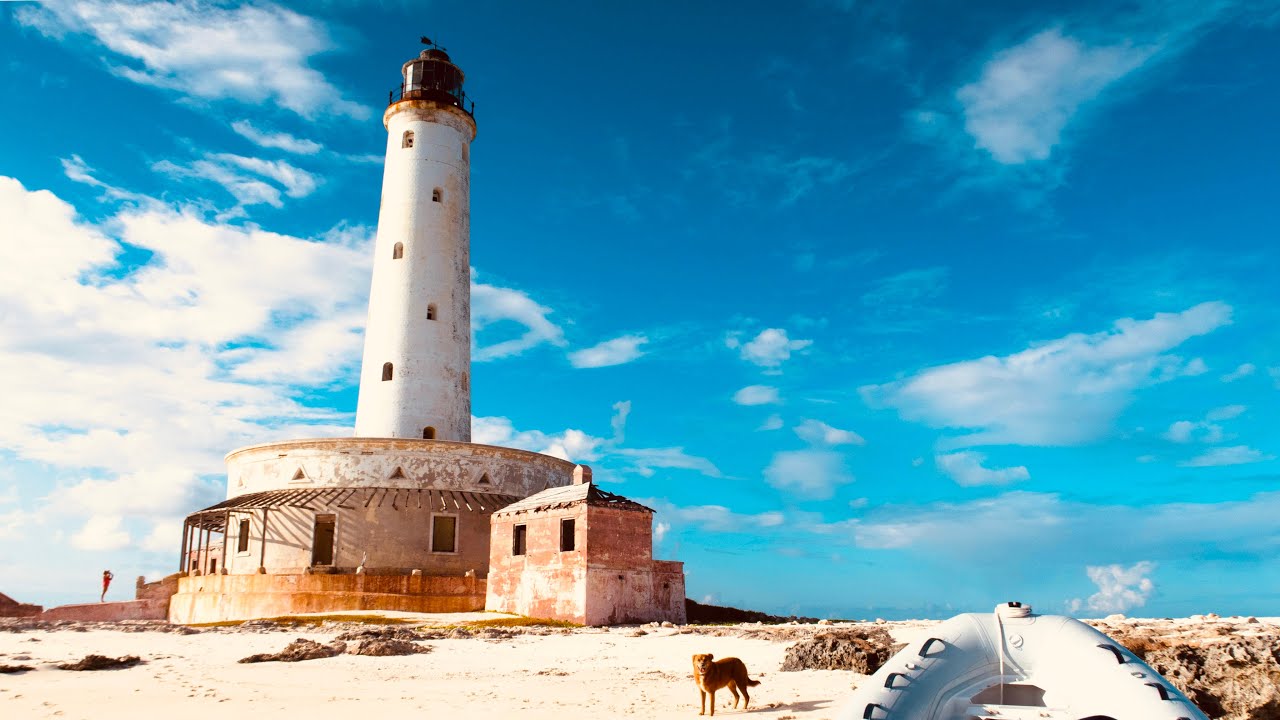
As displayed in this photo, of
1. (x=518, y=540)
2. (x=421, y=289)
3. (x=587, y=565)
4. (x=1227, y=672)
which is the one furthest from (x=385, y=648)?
(x=421, y=289)

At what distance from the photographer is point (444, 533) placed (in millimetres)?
28500

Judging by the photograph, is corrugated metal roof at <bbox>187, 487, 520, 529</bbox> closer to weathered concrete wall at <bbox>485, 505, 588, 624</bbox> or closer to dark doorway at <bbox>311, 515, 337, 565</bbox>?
dark doorway at <bbox>311, 515, 337, 565</bbox>

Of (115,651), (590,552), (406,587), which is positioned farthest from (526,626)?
(115,651)

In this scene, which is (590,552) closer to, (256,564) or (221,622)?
→ (221,622)

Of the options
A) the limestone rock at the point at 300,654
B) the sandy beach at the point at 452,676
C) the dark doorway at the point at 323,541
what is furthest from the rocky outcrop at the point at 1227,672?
the dark doorway at the point at 323,541

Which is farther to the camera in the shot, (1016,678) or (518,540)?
(518,540)

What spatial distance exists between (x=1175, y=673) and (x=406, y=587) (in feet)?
65.8

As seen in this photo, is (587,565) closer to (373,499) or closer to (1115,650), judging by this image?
(373,499)

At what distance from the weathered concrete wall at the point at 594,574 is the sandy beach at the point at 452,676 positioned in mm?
1351

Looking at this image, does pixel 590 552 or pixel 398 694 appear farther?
pixel 590 552

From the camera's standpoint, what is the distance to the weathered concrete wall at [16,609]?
25.5m

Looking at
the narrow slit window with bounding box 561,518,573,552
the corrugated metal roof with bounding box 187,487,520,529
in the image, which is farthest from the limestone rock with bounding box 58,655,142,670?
the corrugated metal roof with bounding box 187,487,520,529

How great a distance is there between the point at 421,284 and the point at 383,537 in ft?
28.5

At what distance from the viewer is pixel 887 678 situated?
6023mm
